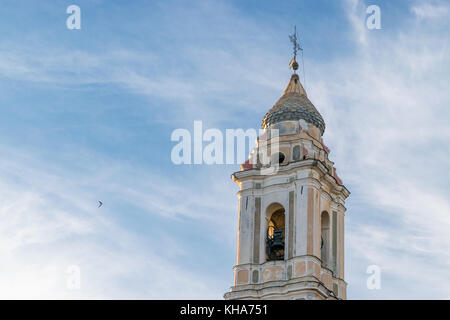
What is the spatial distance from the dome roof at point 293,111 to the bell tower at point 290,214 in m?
0.04

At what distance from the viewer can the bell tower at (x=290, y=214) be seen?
3375cm

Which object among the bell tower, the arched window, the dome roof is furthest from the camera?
the dome roof

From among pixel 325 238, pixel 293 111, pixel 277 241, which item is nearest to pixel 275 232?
pixel 277 241

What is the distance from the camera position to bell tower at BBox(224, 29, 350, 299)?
33750 mm

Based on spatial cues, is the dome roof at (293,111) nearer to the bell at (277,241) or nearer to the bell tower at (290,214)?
the bell tower at (290,214)

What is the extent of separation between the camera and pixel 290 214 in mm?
34844

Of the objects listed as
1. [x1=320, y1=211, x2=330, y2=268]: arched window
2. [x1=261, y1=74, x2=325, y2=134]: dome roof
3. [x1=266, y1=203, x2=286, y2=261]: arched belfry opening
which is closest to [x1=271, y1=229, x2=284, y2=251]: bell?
[x1=266, y1=203, x2=286, y2=261]: arched belfry opening

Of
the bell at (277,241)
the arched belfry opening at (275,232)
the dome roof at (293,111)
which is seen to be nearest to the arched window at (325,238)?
the arched belfry opening at (275,232)

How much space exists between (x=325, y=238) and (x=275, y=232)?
2.17m

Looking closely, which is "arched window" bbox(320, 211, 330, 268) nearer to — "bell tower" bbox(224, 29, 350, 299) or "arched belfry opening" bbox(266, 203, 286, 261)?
"bell tower" bbox(224, 29, 350, 299)

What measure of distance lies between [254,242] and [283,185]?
263 cm
